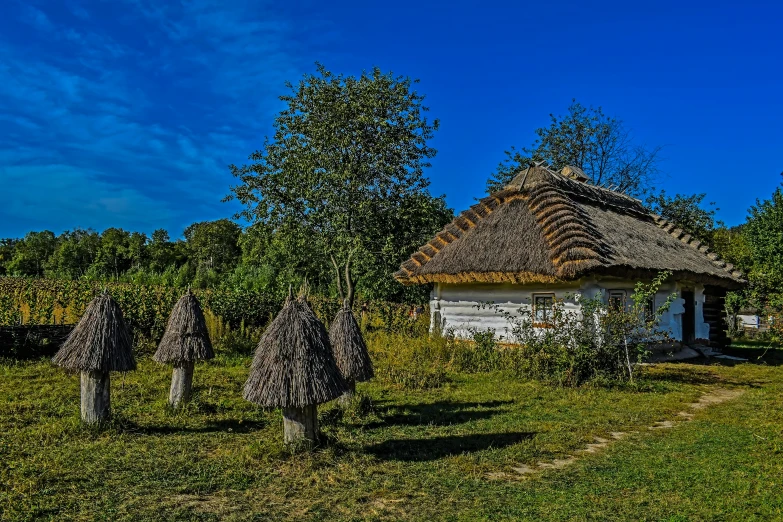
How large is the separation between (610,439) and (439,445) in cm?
230

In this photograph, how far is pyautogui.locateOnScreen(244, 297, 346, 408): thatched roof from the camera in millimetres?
5652

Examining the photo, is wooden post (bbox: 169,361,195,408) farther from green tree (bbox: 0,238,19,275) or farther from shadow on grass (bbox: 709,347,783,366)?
green tree (bbox: 0,238,19,275)

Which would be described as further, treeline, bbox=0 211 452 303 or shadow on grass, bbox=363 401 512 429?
treeline, bbox=0 211 452 303

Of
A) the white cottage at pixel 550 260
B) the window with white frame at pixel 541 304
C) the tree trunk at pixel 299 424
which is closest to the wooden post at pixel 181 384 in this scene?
the tree trunk at pixel 299 424

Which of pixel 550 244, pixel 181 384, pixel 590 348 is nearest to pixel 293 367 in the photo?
pixel 181 384

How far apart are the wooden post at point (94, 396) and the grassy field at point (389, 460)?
0.20 meters

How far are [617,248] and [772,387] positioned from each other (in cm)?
475

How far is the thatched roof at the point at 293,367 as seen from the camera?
5652 mm

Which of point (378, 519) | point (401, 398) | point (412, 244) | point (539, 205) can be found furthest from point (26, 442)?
point (412, 244)

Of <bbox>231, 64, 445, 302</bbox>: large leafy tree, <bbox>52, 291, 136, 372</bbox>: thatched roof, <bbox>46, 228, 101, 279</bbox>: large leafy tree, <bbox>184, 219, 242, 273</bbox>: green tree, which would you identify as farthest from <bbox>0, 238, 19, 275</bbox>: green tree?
<bbox>52, 291, 136, 372</bbox>: thatched roof

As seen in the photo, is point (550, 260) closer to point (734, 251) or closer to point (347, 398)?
point (347, 398)

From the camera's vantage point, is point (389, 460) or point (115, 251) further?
point (115, 251)

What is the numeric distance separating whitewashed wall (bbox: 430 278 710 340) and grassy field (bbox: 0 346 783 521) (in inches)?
187

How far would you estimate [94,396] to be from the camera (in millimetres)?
6730
